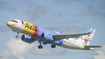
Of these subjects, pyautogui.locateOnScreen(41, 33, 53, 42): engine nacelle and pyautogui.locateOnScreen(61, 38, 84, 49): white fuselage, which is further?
pyautogui.locateOnScreen(61, 38, 84, 49): white fuselage

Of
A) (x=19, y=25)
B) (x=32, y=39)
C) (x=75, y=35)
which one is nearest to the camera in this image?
(x=19, y=25)

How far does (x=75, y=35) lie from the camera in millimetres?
57125

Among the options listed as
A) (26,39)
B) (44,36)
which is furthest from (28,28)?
(26,39)

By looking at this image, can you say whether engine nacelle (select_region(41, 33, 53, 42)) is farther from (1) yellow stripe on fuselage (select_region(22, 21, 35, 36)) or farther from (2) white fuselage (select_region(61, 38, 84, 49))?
(2) white fuselage (select_region(61, 38, 84, 49))

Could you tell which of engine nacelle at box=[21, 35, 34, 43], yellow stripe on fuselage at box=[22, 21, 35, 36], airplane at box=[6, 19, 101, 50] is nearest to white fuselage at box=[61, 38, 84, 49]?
airplane at box=[6, 19, 101, 50]

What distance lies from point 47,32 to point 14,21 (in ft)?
32.3

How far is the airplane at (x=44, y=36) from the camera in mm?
52188

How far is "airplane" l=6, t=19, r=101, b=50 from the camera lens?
5219cm

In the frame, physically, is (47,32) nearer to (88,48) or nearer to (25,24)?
(25,24)

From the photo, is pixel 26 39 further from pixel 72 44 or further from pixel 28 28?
pixel 72 44

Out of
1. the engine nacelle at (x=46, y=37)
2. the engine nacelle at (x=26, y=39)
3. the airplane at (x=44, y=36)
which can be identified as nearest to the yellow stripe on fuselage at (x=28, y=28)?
the airplane at (x=44, y=36)

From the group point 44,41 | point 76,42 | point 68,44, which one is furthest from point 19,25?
point 76,42

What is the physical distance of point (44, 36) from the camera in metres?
55.5

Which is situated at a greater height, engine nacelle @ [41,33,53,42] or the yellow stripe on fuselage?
the yellow stripe on fuselage
